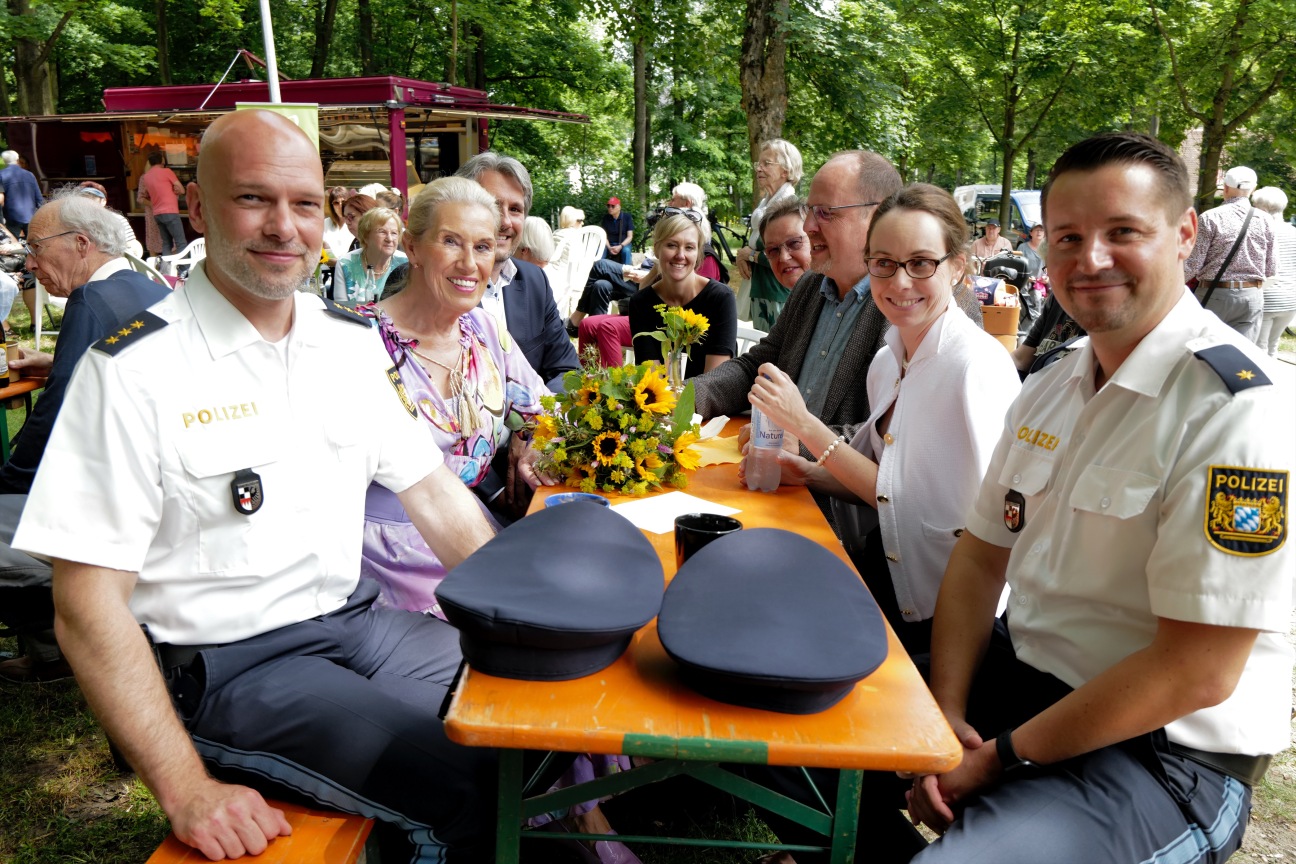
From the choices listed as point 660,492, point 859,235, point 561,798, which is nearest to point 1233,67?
point 859,235


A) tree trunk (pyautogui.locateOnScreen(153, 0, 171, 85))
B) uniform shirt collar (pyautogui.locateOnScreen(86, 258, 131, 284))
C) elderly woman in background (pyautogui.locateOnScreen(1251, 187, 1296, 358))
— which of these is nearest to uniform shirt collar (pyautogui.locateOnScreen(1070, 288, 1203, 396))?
uniform shirt collar (pyautogui.locateOnScreen(86, 258, 131, 284))

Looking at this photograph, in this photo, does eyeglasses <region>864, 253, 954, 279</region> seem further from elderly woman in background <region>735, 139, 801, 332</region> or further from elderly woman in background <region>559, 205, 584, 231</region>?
elderly woman in background <region>559, 205, 584, 231</region>

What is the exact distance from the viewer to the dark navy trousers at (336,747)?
63.9 inches

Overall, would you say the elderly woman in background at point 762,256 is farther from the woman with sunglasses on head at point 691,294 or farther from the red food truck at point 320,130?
the red food truck at point 320,130

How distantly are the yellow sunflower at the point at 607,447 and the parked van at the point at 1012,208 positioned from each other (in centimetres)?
1451

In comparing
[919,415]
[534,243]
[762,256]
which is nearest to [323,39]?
[534,243]

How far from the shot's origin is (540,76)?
962 inches

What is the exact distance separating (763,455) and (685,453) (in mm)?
215

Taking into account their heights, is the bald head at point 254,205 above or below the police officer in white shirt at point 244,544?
above

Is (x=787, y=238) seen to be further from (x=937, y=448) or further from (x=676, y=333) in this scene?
(x=937, y=448)

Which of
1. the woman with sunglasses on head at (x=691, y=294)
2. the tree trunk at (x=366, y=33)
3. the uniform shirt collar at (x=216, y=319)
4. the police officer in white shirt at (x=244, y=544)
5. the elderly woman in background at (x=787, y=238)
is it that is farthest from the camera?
the tree trunk at (x=366, y=33)

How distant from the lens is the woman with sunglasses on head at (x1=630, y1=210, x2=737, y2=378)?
15.5ft

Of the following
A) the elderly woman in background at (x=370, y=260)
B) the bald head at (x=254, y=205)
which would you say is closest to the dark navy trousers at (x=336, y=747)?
the bald head at (x=254, y=205)

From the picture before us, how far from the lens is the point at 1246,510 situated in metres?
1.41
